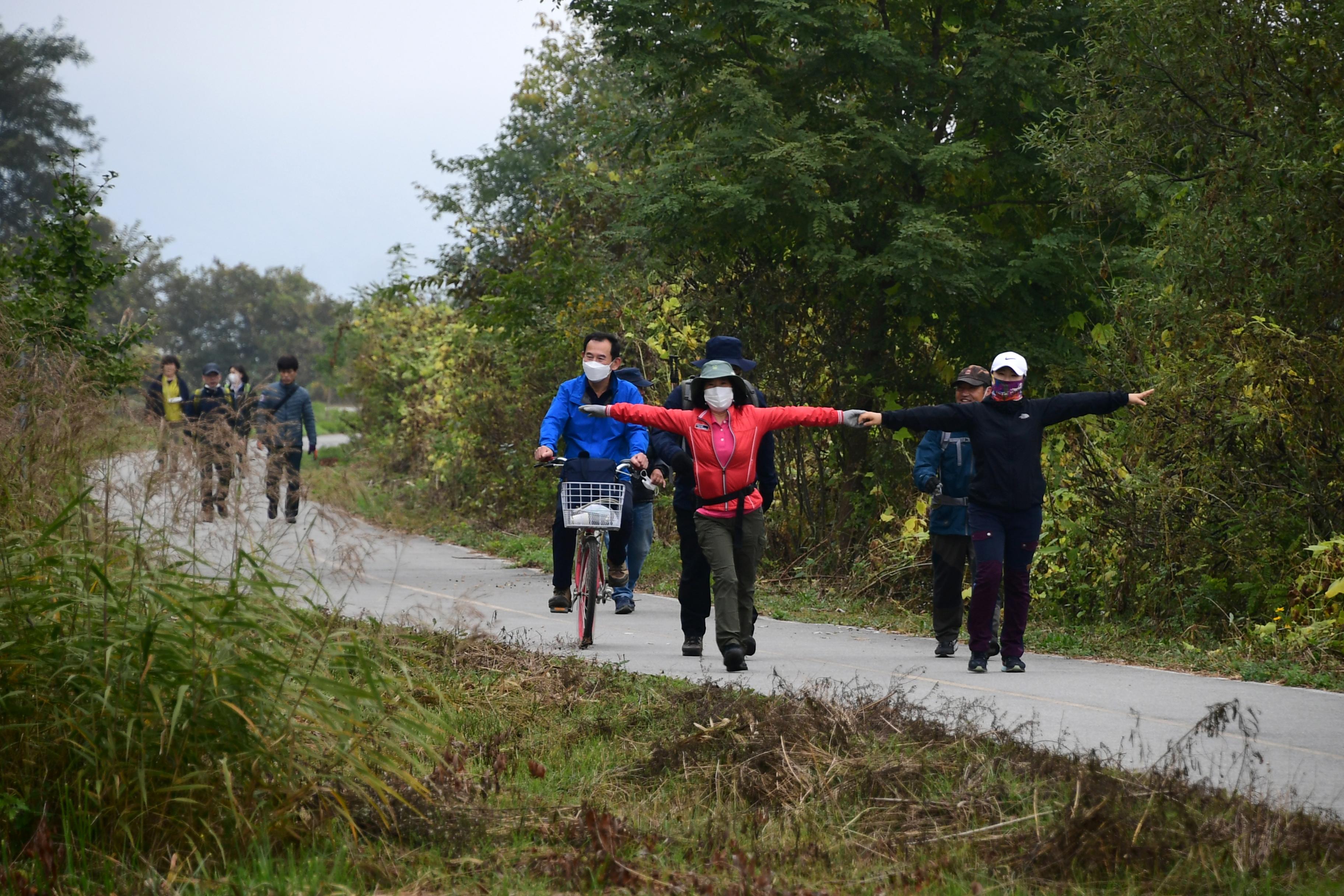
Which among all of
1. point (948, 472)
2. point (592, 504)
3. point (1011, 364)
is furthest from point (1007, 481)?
point (592, 504)

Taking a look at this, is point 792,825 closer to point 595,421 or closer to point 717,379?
point 717,379

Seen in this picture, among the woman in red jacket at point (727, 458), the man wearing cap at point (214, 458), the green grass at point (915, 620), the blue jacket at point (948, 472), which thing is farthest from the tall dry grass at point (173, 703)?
the blue jacket at point (948, 472)

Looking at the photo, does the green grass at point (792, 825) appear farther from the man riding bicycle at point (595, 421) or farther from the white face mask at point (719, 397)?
the man riding bicycle at point (595, 421)

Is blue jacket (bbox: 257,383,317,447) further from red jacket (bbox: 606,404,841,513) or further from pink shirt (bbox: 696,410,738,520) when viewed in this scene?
pink shirt (bbox: 696,410,738,520)

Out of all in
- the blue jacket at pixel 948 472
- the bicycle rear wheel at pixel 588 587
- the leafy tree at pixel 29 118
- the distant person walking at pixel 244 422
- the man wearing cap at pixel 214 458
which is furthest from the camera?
the leafy tree at pixel 29 118

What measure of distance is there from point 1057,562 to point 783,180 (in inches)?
171

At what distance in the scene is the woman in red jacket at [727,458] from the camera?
9422mm

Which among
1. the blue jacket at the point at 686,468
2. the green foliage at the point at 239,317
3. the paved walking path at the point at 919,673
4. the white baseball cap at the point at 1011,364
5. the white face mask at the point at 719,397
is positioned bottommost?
the paved walking path at the point at 919,673

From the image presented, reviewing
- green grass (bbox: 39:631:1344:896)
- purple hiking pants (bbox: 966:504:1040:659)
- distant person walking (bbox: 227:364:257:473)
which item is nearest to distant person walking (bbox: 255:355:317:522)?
distant person walking (bbox: 227:364:257:473)

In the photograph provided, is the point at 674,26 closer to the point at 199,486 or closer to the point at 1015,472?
the point at 1015,472

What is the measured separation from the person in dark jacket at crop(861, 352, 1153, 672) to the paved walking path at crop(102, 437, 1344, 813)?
15.5 inches

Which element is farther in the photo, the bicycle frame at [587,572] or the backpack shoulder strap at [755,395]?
the bicycle frame at [587,572]

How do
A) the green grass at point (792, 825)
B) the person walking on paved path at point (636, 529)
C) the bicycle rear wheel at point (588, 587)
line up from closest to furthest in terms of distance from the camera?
1. the green grass at point (792, 825)
2. the bicycle rear wheel at point (588, 587)
3. the person walking on paved path at point (636, 529)

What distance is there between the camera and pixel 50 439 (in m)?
6.96
